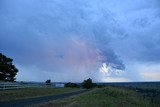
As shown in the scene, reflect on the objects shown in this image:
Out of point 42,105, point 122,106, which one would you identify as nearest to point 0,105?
point 42,105

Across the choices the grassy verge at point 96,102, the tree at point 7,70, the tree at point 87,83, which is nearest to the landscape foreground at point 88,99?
the grassy verge at point 96,102

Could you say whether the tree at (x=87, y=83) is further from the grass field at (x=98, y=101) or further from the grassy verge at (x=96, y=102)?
the grassy verge at (x=96, y=102)

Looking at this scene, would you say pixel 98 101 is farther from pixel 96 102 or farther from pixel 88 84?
pixel 88 84

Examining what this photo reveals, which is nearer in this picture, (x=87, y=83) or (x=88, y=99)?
(x=88, y=99)

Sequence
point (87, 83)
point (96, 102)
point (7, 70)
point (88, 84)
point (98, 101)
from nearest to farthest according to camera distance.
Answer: point (96, 102)
point (98, 101)
point (7, 70)
point (88, 84)
point (87, 83)

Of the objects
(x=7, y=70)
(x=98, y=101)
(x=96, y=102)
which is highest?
(x=7, y=70)

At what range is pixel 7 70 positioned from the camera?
64.4 metres

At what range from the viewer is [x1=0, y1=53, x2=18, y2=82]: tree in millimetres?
63812

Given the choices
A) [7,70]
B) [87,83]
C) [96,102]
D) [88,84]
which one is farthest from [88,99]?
[87,83]

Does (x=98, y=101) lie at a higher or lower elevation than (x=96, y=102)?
higher

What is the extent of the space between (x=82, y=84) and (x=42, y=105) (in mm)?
68005

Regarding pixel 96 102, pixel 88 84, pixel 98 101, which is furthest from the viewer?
pixel 88 84

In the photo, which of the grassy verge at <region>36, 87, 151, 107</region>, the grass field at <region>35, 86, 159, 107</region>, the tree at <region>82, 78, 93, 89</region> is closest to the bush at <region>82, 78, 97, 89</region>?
the tree at <region>82, 78, 93, 89</region>

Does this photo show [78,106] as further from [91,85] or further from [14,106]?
[91,85]
